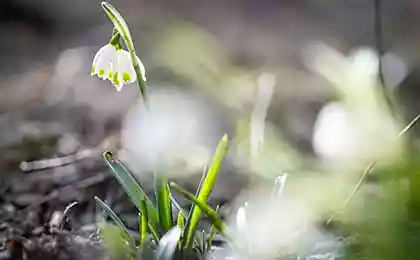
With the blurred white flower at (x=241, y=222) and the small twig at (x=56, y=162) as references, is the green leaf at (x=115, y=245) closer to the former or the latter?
the blurred white flower at (x=241, y=222)

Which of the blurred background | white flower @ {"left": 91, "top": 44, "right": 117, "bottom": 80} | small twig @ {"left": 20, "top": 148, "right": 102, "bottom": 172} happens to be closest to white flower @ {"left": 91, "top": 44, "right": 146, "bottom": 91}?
white flower @ {"left": 91, "top": 44, "right": 117, "bottom": 80}

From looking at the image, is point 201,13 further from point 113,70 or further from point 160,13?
point 113,70

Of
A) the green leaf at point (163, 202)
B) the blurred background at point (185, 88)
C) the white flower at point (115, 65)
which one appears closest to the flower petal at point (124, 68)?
the white flower at point (115, 65)

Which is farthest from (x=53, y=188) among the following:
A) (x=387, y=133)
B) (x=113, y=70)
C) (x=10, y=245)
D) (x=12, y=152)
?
(x=387, y=133)

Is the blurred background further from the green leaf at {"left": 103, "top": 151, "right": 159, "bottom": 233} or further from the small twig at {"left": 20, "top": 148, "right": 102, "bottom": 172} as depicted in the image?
the green leaf at {"left": 103, "top": 151, "right": 159, "bottom": 233}

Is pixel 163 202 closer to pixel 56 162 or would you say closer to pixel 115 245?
pixel 115 245
